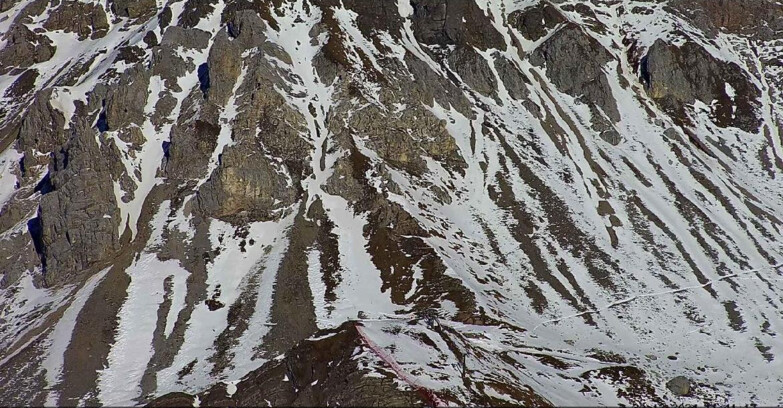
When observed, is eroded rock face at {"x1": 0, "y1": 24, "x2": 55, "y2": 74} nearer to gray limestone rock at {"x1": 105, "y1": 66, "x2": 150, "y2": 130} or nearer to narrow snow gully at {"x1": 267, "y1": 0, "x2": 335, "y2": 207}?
gray limestone rock at {"x1": 105, "y1": 66, "x2": 150, "y2": 130}

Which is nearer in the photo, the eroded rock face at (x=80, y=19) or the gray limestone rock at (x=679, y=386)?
the gray limestone rock at (x=679, y=386)

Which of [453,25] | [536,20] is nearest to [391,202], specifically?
[453,25]

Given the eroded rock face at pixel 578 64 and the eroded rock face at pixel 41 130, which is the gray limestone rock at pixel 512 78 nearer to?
the eroded rock face at pixel 578 64

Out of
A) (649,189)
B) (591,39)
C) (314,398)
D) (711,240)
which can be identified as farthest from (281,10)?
(314,398)

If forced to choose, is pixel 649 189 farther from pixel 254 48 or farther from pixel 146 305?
pixel 146 305


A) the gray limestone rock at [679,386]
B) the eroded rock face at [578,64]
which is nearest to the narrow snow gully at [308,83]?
the eroded rock face at [578,64]

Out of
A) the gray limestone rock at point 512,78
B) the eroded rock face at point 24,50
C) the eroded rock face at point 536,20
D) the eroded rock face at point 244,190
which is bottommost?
the eroded rock face at point 244,190
